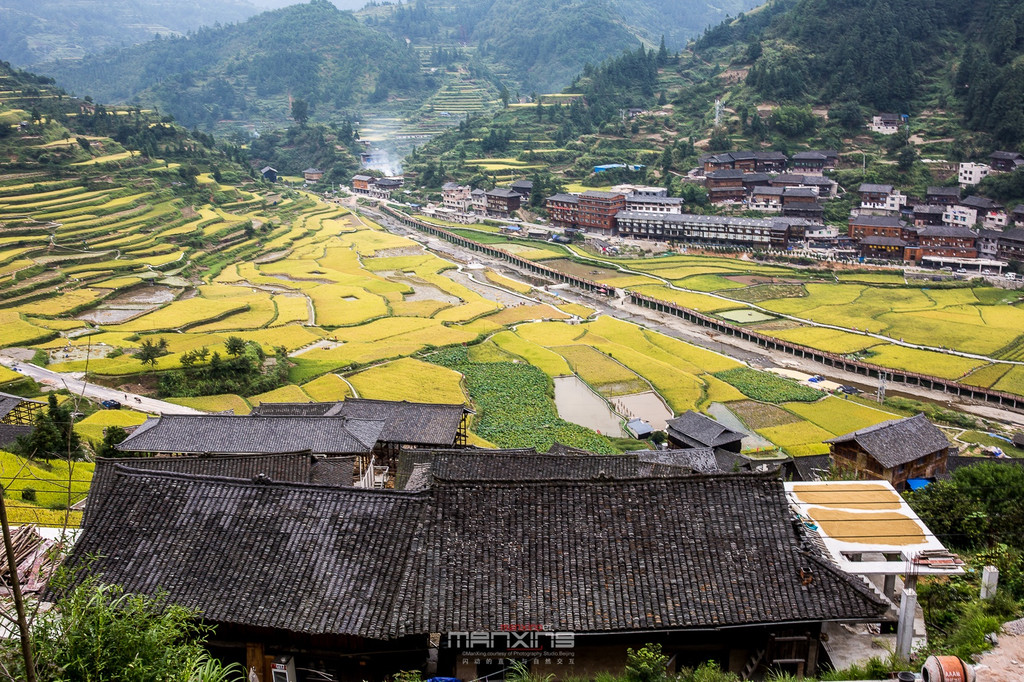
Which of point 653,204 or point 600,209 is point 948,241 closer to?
point 653,204

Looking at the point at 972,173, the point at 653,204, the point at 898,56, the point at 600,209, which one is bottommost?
the point at 600,209

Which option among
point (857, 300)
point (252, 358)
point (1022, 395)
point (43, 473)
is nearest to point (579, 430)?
A: point (252, 358)

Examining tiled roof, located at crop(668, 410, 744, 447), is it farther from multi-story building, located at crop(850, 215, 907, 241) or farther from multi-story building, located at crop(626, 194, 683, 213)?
multi-story building, located at crop(626, 194, 683, 213)

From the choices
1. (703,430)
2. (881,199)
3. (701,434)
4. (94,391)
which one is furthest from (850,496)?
(881,199)

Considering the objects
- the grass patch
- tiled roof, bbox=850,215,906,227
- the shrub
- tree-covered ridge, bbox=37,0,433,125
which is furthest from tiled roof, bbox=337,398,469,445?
tree-covered ridge, bbox=37,0,433,125

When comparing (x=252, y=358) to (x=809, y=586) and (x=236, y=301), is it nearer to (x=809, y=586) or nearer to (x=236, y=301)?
(x=236, y=301)
